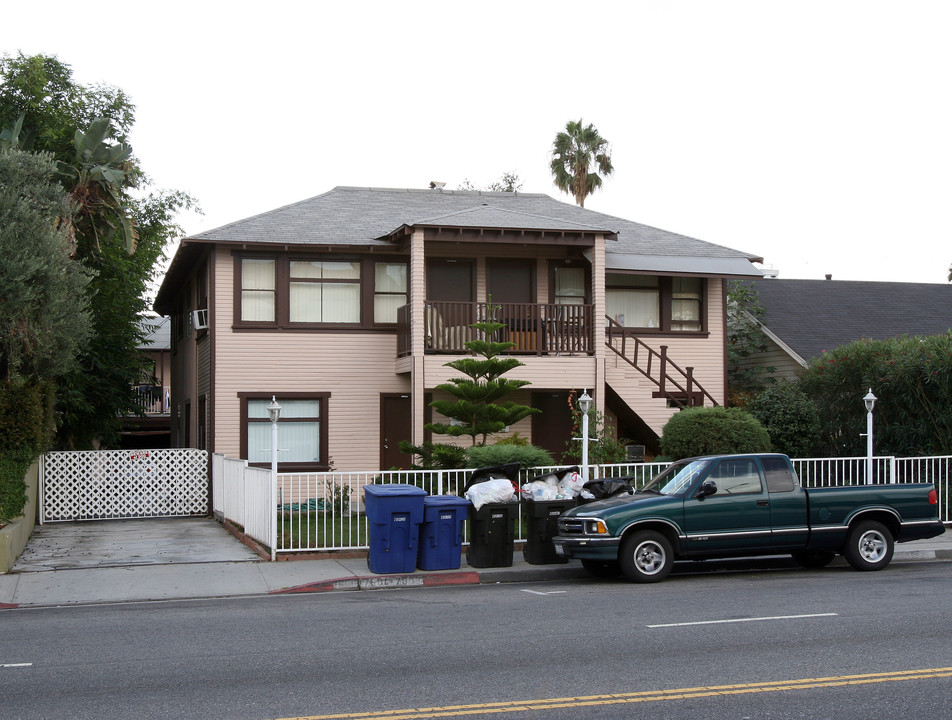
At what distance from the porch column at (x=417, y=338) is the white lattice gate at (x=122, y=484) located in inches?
177

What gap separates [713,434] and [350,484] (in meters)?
6.70

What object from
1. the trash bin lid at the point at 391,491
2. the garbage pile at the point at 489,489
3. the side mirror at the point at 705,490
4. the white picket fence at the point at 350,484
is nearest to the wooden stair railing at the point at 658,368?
the white picket fence at the point at 350,484

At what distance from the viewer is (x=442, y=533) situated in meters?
13.9

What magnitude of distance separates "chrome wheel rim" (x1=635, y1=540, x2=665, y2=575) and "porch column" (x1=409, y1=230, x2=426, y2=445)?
849 cm

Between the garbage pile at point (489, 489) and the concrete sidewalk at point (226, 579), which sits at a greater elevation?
the garbage pile at point (489, 489)

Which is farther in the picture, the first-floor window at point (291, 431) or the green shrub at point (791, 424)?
the first-floor window at point (291, 431)

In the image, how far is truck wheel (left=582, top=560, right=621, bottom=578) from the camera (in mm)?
13586

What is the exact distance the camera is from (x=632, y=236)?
975 inches

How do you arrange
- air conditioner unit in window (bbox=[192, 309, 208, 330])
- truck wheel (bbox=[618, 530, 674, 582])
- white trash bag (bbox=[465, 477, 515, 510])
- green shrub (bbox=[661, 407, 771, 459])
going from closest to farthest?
truck wheel (bbox=[618, 530, 674, 582])
white trash bag (bbox=[465, 477, 515, 510])
green shrub (bbox=[661, 407, 771, 459])
air conditioner unit in window (bbox=[192, 309, 208, 330])

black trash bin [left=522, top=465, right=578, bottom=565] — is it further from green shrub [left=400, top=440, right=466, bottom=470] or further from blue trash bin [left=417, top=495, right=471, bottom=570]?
green shrub [left=400, top=440, right=466, bottom=470]

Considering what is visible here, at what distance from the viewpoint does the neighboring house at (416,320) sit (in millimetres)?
21312

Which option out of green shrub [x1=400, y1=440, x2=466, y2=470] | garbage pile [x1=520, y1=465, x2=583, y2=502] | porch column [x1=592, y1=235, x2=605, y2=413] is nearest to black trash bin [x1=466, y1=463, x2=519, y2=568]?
garbage pile [x1=520, y1=465, x2=583, y2=502]

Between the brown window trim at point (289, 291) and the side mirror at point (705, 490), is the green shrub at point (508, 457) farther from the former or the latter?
the brown window trim at point (289, 291)

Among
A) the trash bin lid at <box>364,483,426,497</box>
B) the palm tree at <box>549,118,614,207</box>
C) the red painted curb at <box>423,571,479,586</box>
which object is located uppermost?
the palm tree at <box>549,118,614,207</box>
